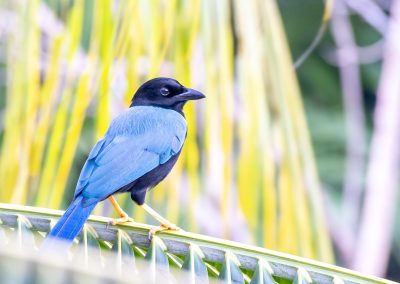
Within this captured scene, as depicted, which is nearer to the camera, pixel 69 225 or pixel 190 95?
pixel 69 225

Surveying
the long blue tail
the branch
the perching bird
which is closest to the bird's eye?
the perching bird

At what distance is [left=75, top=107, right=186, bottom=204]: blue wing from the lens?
3111mm

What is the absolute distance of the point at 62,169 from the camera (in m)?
3.06

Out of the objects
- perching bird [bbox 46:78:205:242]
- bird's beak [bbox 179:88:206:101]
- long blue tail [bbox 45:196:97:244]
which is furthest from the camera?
bird's beak [bbox 179:88:206:101]

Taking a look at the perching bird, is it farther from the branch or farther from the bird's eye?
the branch

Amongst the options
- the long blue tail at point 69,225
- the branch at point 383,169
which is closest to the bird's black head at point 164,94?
the long blue tail at point 69,225

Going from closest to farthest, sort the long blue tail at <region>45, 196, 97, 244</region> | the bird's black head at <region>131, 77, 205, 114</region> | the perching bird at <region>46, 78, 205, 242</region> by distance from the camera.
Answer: the long blue tail at <region>45, 196, 97, 244</region>, the perching bird at <region>46, 78, 205, 242</region>, the bird's black head at <region>131, 77, 205, 114</region>

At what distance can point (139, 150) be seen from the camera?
345 centimetres

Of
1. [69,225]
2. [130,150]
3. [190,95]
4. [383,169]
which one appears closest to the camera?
[69,225]

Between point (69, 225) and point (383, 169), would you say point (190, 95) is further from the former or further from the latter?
point (383, 169)

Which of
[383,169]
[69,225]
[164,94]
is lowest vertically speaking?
[383,169]

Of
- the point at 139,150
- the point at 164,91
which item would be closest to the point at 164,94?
the point at 164,91

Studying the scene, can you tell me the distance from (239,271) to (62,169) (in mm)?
888

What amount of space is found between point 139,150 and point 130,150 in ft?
0.21
